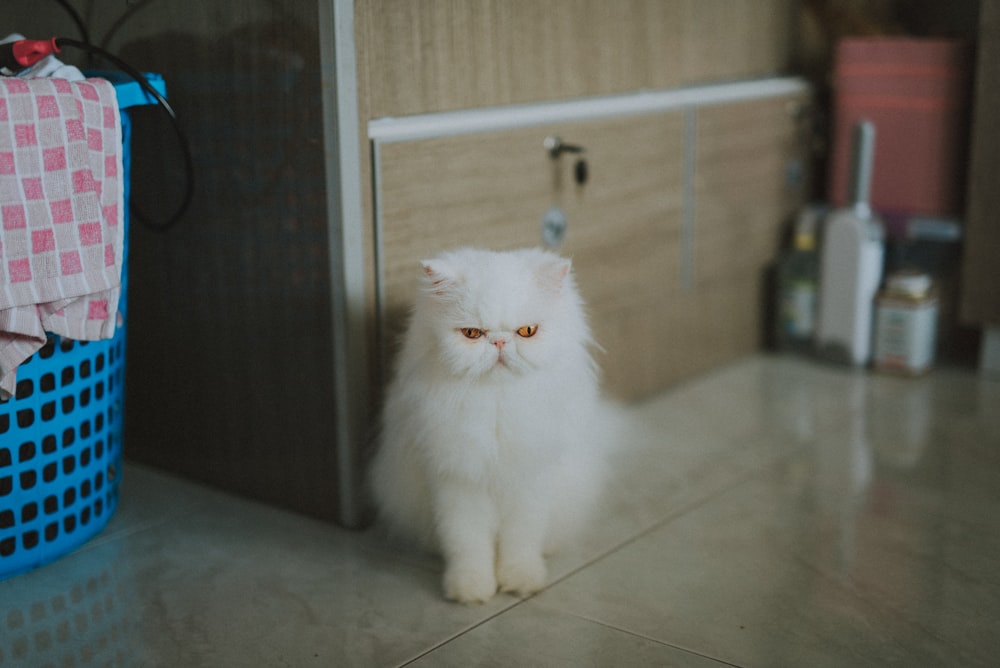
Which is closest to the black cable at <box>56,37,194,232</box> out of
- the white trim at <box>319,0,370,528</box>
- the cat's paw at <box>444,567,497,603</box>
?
the white trim at <box>319,0,370,528</box>

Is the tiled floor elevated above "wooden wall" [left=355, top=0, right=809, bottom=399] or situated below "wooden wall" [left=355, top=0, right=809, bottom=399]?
below

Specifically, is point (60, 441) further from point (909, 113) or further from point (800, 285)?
point (909, 113)

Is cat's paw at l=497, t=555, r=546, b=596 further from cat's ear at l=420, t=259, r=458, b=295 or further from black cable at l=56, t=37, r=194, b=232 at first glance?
black cable at l=56, t=37, r=194, b=232

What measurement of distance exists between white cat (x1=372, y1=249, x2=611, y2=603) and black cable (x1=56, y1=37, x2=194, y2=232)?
A: 40 cm

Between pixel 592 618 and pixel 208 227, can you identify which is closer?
pixel 592 618

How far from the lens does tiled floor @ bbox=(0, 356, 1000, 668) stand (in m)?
1.21

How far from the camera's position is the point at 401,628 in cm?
127

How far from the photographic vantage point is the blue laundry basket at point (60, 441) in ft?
4.33

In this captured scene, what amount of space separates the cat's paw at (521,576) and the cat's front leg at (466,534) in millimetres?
13

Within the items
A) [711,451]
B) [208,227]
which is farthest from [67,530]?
[711,451]

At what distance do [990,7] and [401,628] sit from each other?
5.43 feet

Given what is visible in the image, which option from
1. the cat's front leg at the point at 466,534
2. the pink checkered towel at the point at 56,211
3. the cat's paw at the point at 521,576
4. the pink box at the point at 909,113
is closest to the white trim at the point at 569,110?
the pink box at the point at 909,113

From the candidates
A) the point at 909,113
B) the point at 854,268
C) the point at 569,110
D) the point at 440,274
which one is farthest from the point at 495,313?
the point at 909,113

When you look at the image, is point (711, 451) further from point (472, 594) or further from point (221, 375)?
point (221, 375)
